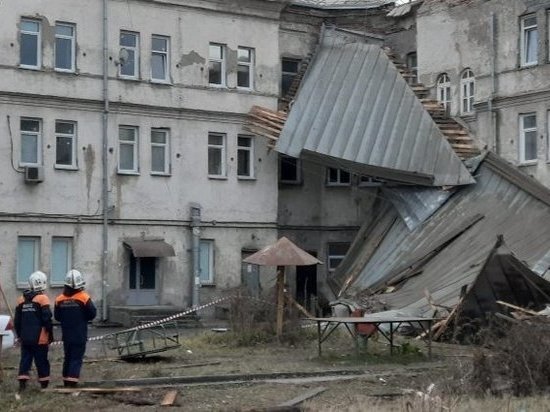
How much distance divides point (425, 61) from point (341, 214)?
6.15m

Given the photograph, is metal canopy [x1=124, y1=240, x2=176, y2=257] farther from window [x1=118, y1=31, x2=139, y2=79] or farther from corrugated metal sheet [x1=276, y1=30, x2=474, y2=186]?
window [x1=118, y1=31, x2=139, y2=79]

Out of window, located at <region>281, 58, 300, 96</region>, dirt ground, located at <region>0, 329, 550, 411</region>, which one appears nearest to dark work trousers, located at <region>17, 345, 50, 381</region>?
dirt ground, located at <region>0, 329, 550, 411</region>

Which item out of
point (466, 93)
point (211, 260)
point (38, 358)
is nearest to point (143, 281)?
point (211, 260)

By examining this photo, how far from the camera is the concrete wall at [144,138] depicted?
32.2 meters

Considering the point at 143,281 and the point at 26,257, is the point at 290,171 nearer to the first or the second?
the point at 143,281

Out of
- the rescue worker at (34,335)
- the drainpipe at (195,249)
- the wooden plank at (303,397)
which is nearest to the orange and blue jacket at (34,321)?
the rescue worker at (34,335)

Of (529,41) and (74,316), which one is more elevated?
(529,41)

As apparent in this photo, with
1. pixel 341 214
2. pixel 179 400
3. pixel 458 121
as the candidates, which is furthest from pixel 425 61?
pixel 179 400

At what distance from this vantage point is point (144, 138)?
3466 cm

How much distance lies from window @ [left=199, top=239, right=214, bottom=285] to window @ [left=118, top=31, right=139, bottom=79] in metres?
5.95

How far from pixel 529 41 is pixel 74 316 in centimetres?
2093

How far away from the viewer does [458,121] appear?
34438mm

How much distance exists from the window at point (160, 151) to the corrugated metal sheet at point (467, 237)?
721 centimetres

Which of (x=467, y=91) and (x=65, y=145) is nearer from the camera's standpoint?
(x=65, y=145)
